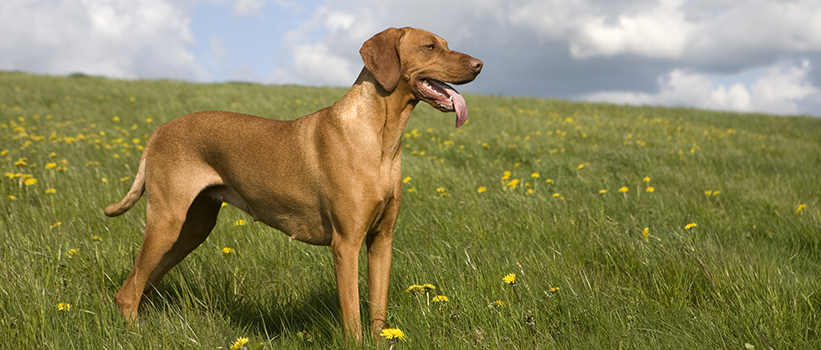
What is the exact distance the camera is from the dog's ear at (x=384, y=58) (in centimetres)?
229

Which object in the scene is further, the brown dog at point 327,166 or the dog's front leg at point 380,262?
the dog's front leg at point 380,262

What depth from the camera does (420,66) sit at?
2355 millimetres

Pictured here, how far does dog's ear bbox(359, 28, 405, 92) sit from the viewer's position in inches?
90.1

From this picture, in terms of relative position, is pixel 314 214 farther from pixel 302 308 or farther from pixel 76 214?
pixel 76 214

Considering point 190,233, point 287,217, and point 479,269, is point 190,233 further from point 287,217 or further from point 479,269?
point 479,269

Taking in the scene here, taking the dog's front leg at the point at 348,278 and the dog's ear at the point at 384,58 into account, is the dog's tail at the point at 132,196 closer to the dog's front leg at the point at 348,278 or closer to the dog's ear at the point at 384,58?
the dog's front leg at the point at 348,278

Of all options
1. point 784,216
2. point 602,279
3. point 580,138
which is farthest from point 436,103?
point 580,138

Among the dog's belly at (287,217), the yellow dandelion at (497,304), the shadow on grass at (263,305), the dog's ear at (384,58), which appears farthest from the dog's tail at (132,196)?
the yellow dandelion at (497,304)

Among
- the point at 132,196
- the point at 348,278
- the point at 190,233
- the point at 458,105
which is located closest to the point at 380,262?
the point at 348,278

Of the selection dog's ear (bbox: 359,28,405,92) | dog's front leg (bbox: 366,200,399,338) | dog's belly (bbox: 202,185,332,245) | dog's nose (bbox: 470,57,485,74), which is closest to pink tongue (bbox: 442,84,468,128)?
dog's nose (bbox: 470,57,485,74)

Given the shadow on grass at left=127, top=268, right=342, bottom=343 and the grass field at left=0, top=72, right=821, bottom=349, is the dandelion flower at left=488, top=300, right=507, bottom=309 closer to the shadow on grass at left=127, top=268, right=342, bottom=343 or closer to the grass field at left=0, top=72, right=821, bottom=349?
the grass field at left=0, top=72, right=821, bottom=349

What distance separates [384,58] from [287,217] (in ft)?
3.09

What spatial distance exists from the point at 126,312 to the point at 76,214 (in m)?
1.95

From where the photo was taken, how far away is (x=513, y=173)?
6.12 metres
